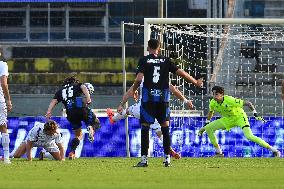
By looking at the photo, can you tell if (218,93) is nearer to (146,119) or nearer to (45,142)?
(45,142)

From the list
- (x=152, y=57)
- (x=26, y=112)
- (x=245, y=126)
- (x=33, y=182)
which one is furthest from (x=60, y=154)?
(x=26, y=112)

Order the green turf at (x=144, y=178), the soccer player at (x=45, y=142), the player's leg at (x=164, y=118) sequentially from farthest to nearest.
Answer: the soccer player at (x=45, y=142), the player's leg at (x=164, y=118), the green turf at (x=144, y=178)

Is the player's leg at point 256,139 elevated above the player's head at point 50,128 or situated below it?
below

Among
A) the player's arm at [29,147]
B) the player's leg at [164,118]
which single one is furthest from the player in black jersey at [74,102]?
the player's leg at [164,118]

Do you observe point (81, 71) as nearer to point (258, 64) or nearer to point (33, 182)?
point (258, 64)

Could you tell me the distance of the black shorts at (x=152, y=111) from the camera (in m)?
15.8

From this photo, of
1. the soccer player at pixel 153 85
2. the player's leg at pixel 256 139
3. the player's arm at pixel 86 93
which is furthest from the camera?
the player's leg at pixel 256 139

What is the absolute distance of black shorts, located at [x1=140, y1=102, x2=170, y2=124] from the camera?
51.9 feet

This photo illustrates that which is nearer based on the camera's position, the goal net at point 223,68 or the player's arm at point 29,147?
the player's arm at point 29,147

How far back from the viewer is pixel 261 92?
3234 centimetres

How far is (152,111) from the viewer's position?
1583cm

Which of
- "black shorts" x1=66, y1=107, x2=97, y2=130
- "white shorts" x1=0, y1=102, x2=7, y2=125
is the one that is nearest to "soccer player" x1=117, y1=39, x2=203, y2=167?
"white shorts" x1=0, y1=102, x2=7, y2=125

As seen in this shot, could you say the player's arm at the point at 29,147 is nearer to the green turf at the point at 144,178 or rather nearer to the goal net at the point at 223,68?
the goal net at the point at 223,68

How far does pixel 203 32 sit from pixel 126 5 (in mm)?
27205
